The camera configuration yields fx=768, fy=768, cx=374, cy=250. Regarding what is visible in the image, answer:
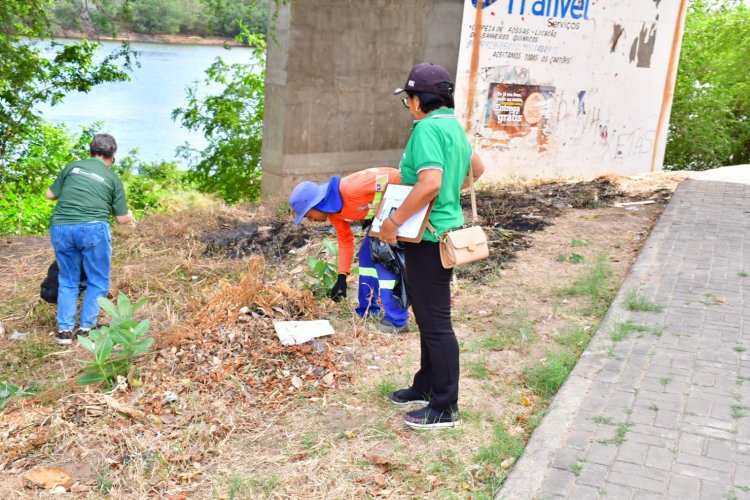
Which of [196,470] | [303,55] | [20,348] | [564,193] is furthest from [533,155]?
[196,470]

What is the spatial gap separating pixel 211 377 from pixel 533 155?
9.32 metres

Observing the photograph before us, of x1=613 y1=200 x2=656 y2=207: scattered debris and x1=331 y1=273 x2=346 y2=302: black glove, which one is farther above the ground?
x1=613 y1=200 x2=656 y2=207: scattered debris

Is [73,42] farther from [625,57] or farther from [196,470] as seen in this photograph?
[196,470]

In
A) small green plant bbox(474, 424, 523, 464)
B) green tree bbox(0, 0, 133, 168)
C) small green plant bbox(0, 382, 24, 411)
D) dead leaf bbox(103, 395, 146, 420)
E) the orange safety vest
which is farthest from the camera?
Answer: green tree bbox(0, 0, 133, 168)

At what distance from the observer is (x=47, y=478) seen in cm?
395

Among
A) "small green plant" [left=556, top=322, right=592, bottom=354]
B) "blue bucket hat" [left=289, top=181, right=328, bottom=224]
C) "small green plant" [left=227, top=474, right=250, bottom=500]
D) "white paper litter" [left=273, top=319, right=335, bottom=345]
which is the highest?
"blue bucket hat" [left=289, top=181, right=328, bottom=224]

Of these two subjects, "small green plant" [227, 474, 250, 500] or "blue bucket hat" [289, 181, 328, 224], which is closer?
"small green plant" [227, 474, 250, 500]

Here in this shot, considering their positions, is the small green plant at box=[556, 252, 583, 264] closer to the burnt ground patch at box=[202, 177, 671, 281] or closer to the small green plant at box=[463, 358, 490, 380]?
the burnt ground patch at box=[202, 177, 671, 281]

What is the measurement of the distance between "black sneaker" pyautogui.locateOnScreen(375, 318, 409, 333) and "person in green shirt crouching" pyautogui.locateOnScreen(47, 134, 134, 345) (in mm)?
2292

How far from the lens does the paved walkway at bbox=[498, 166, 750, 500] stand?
3.74m

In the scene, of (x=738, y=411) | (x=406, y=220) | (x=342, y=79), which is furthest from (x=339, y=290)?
(x=342, y=79)

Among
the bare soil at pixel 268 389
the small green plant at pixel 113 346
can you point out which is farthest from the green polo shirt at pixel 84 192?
the small green plant at pixel 113 346

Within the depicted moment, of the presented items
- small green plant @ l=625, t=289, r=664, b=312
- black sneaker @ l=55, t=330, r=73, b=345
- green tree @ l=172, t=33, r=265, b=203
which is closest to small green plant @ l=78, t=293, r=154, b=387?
black sneaker @ l=55, t=330, r=73, b=345

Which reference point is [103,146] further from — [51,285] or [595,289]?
[595,289]
